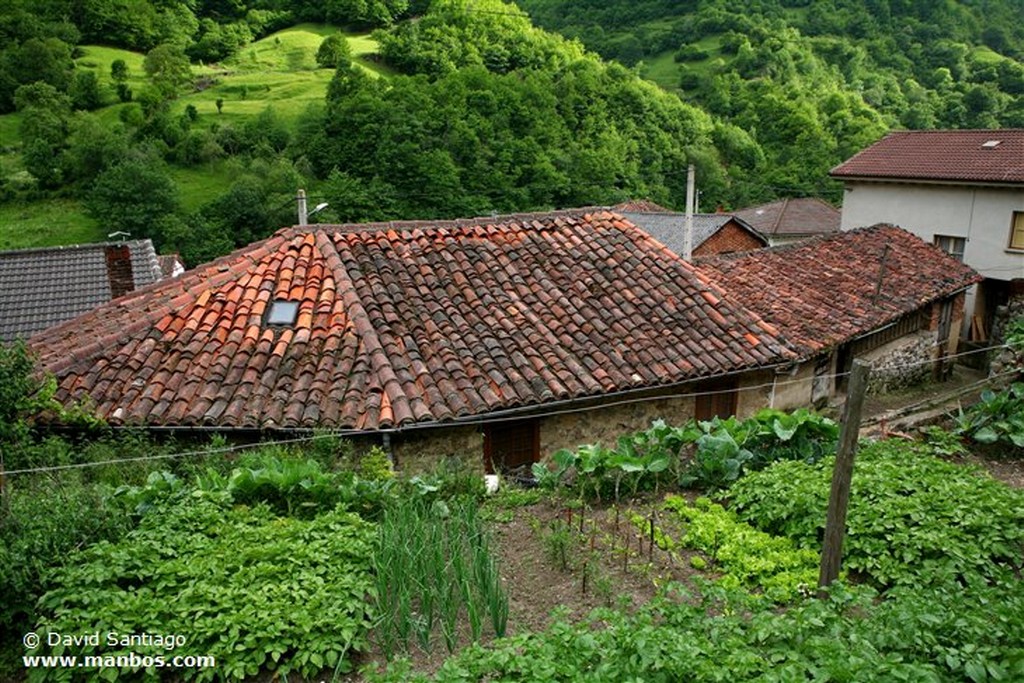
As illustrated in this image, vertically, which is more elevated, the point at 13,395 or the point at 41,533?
the point at 13,395

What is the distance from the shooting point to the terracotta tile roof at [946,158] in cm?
2284

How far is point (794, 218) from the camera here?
36.1 meters

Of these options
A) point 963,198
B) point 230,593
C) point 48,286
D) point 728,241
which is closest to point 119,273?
point 48,286

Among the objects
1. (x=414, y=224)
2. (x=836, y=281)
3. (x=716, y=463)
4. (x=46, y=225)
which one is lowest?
(x=46, y=225)

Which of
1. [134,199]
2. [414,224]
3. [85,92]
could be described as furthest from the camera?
[85,92]

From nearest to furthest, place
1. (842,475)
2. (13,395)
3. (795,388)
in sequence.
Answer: (842,475) < (13,395) < (795,388)

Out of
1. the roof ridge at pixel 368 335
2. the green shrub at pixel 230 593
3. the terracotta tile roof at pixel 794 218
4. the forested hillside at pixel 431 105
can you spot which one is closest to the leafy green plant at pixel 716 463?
the roof ridge at pixel 368 335

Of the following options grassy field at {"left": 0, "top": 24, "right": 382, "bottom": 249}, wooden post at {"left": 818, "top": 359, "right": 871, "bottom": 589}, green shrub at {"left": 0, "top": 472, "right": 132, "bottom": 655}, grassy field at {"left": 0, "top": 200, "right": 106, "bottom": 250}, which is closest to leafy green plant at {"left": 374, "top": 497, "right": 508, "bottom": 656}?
green shrub at {"left": 0, "top": 472, "right": 132, "bottom": 655}

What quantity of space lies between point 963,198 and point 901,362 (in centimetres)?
910

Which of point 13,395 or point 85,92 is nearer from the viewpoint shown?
point 13,395

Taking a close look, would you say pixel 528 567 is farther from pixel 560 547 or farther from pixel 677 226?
pixel 677 226

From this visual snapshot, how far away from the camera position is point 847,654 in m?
3.85

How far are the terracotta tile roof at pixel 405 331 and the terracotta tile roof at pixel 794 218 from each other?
2502cm

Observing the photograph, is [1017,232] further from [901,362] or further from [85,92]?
[85,92]
